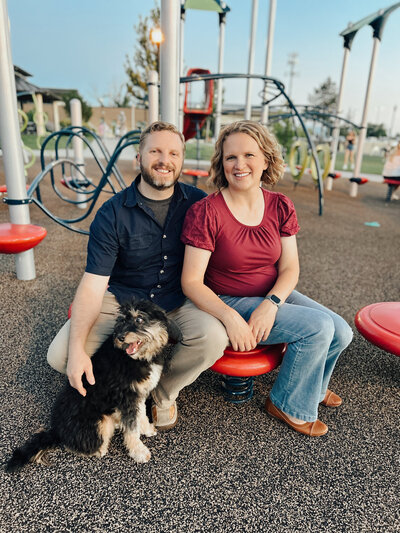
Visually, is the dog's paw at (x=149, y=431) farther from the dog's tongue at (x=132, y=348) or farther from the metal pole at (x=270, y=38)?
the metal pole at (x=270, y=38)

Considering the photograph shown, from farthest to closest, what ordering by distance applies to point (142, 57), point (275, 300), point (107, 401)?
point (142, 57)
point (275, 300)
point (107, 401)

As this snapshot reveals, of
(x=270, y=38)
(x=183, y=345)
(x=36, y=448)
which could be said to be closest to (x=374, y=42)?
(x=270, y=38)

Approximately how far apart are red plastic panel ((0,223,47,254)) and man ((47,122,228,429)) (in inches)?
57.7

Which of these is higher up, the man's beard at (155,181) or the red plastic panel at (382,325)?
the man's beard at (155,181)

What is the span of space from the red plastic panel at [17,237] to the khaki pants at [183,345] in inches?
60.3

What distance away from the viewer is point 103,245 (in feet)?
6.82

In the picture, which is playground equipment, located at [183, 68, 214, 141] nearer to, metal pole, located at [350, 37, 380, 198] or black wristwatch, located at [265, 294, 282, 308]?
metal pole, located at [350, 37, 380, 198]

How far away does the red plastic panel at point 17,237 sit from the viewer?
3.31m

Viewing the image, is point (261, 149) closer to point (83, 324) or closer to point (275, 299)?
point (275, 299)

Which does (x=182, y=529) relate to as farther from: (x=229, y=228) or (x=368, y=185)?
(x=368, y=185)

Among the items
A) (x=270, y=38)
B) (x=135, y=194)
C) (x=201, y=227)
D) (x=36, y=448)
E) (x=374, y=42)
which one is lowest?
(x=36, y=448)

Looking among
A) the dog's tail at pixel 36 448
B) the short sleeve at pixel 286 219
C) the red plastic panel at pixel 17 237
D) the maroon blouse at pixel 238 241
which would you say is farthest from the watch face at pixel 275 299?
the red plastic panel at pixel 17 237

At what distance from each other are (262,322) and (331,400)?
830mm

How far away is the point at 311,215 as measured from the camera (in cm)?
808
